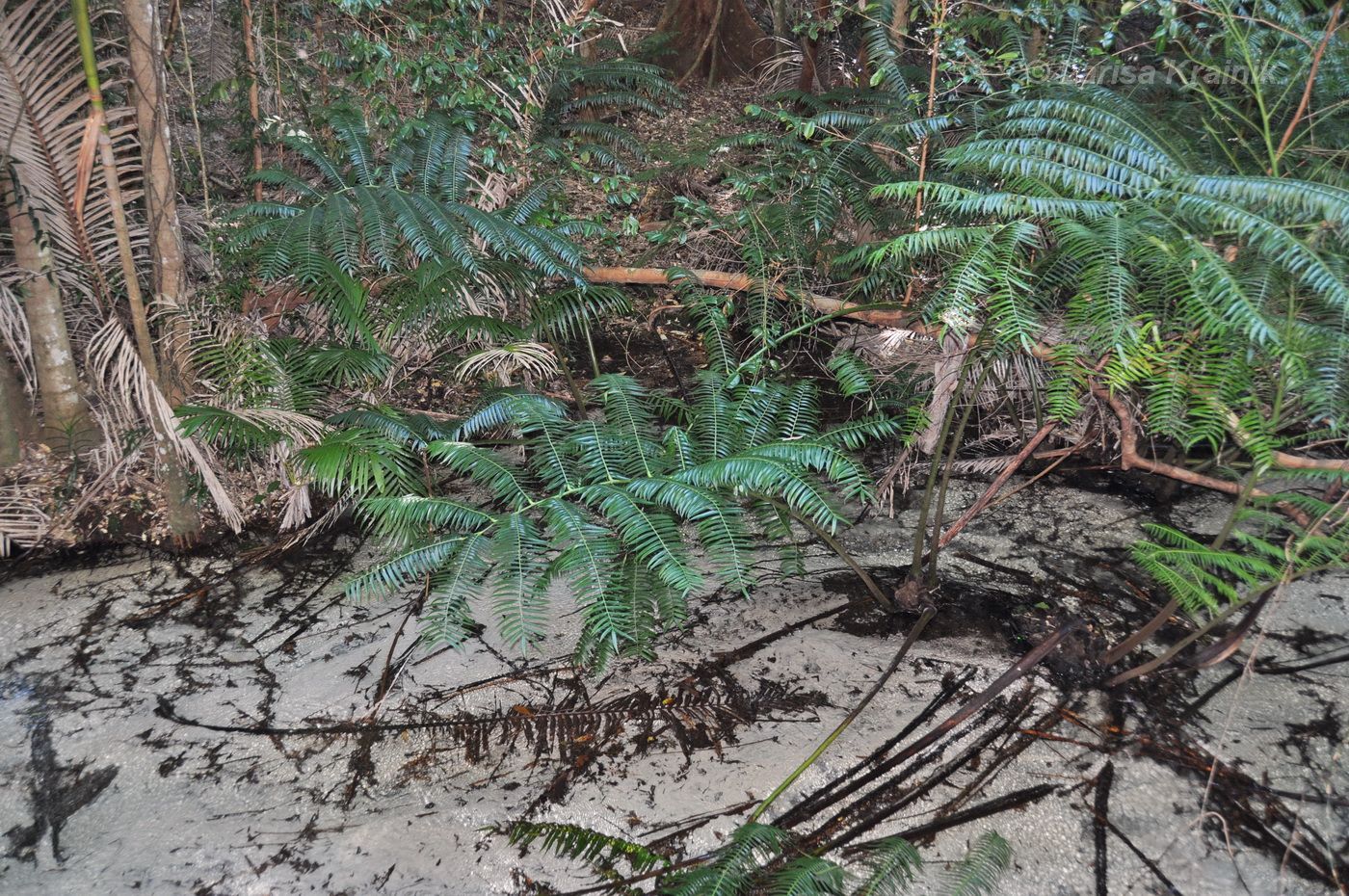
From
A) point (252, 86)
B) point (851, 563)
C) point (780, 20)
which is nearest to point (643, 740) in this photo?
point (851, 563)

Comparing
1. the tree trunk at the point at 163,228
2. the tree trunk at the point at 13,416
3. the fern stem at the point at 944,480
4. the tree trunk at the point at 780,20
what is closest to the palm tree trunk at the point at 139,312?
the tree trunk at the point at 163,228

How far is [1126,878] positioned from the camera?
188cm

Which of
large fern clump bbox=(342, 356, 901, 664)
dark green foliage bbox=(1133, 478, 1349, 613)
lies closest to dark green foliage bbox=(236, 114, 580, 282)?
large fern clump bbox=(342, 356, 901, 664)

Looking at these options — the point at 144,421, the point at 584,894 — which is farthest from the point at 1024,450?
the point at 144,421

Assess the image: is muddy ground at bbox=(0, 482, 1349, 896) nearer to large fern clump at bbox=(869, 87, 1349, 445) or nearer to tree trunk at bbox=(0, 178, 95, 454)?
tree trunk at bbox=(0, 178, 95, 454)

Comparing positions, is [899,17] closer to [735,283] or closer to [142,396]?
[735,283]

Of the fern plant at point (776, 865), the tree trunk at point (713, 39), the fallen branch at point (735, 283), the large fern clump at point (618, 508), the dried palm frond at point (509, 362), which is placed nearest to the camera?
the fern plant at point (776, 865)

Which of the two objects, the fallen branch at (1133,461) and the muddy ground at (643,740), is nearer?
the muddy ground at (643,740)

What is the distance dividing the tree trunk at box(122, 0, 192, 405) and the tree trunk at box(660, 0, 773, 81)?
313 cm

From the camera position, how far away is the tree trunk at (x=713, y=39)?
511 cm

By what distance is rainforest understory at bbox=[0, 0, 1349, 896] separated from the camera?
195cm

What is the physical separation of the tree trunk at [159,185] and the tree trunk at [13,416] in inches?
25.6

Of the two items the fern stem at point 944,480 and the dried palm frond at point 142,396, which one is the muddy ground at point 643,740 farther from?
the dried palm frond at point 142,396

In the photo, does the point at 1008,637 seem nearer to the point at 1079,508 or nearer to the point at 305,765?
the point at 1079,508
